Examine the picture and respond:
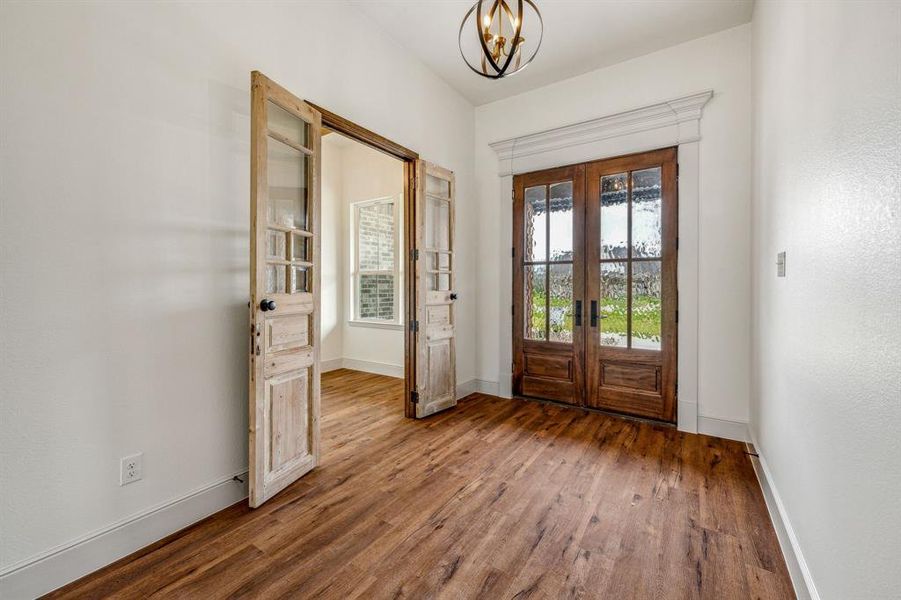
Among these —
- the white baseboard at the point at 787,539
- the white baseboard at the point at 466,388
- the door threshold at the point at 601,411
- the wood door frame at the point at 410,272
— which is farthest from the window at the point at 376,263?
the white baseboard at the point at 787,539

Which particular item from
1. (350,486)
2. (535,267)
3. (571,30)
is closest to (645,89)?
(571,30)

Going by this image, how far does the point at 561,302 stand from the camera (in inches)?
160

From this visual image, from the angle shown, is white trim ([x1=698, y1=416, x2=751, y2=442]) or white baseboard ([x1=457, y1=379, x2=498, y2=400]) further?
white baseboard ([x1=457, y1=379, x2=498, y2=400])

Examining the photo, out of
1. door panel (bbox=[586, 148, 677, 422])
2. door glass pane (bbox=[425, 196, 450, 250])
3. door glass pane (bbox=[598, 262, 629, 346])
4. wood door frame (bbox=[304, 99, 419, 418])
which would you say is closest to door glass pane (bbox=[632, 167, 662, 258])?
door panel (bbox=[586, 148, 677, 422])

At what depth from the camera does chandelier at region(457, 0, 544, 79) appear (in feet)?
6.44

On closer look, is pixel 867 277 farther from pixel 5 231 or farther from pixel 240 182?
pixel 5 231

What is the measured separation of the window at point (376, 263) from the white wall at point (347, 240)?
0.11m

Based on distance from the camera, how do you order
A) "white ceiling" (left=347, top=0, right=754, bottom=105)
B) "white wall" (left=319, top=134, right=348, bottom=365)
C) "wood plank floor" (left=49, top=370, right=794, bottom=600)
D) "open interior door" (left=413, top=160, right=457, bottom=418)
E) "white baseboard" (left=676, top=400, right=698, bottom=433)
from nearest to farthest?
"wood plank floor" (left=49, top=370, right=794, bottom=600) → "white ceiling" (left=347, top=0, right=754, bottom=105) → "white baseboard" (left=676, top=400, right=698, bottom=433) → "open interior door" (left=413, top=160, right=457, bottom=418) → "white wall" (left=319, top=134, right=348, bottom=365)

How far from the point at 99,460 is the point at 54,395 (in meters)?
0.35

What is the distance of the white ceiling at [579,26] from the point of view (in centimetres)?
302

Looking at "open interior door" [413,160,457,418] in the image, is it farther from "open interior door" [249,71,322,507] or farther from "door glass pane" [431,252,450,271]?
"open interior door" [249,71,322,507]

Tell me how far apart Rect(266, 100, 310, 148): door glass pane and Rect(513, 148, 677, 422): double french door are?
2.46 meters

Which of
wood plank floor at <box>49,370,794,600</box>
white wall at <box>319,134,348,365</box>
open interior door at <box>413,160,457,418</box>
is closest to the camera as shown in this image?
wood plank floor at <box>49,370,794,600</box>

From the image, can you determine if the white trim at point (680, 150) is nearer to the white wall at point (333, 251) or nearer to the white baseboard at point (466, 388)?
the white baseboard at point (466, 388)
